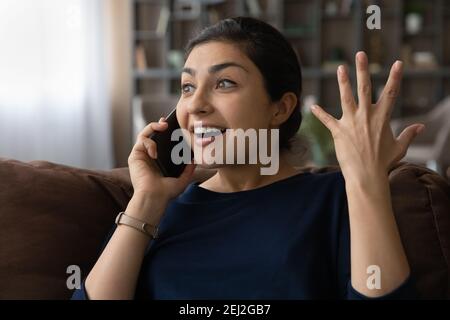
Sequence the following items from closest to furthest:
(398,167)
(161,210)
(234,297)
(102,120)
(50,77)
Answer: (234,297)
(161,210)
(398,167)
(50,77)
(102,120)

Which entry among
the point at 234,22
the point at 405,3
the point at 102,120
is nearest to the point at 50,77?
the point at 102,120

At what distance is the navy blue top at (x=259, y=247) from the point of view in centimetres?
99

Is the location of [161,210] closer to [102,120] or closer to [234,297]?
[234,297]

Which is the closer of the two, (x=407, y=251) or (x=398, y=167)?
(x=407, y=251)

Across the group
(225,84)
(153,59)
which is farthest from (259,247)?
(153,59)

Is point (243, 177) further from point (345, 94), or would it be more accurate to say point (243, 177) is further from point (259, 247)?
point (345, 94)

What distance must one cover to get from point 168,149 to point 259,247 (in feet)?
1.08

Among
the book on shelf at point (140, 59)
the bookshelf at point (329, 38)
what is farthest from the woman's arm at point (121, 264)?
the book on shelf at point (140, 59)

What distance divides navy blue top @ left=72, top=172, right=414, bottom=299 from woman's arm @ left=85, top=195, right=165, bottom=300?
0.03 m

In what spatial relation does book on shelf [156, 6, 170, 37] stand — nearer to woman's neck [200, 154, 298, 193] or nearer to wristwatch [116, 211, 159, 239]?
woman's neck [200, 154, 298, 193]

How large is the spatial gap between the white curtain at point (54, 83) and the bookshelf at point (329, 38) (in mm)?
485

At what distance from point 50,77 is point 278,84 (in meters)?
4.16

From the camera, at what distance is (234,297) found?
992 mm

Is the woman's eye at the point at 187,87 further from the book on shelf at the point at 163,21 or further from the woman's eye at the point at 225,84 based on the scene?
the book on shelf at the point at 163,21
